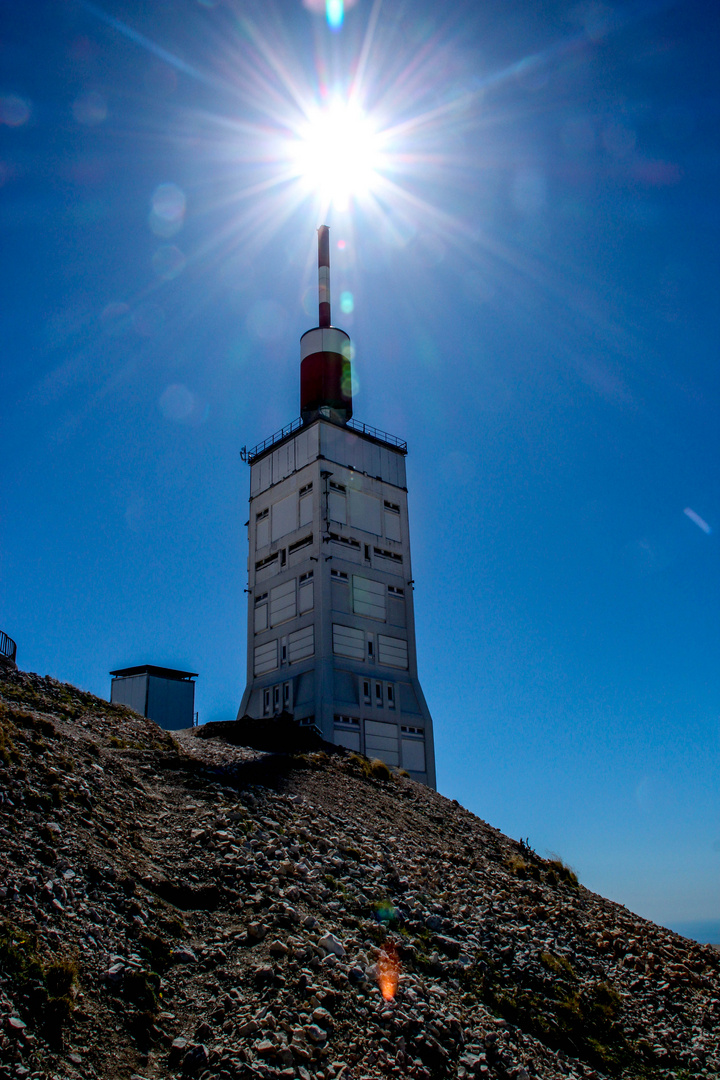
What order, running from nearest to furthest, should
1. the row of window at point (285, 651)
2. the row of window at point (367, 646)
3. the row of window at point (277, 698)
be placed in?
the row of window at point (367, 646)
the row of window at point (285, 651)
the row of window at point (277, 698)

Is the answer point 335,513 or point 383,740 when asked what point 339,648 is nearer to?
point 383,740

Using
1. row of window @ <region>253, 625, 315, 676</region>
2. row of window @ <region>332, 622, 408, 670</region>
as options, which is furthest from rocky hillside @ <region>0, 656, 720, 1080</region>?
row of window @ <region>253, 625, 315, 676</region>

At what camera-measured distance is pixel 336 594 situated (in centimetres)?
4134

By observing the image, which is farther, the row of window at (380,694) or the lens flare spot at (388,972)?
the row of window at (380,694)

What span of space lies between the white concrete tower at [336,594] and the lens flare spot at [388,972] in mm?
25494

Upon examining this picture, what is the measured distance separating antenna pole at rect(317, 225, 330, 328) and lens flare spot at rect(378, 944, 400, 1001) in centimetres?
4677

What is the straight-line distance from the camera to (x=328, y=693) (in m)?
38.7

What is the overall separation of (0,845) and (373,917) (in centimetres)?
656

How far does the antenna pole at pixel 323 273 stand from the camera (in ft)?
177

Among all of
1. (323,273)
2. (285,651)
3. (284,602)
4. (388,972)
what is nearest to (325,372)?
(323,273)

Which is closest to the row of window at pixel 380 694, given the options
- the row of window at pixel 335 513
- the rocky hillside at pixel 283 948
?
the row of window at pixel 335 513

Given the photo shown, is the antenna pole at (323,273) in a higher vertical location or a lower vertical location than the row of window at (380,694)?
higher

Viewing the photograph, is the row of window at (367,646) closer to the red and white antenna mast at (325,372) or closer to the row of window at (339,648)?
the row of window at (339,648)

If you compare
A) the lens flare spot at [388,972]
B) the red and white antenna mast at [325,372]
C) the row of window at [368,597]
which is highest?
the red and white antenna mast at [325,372]
